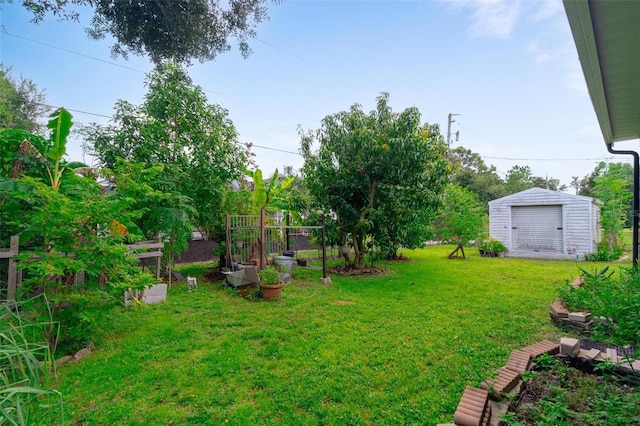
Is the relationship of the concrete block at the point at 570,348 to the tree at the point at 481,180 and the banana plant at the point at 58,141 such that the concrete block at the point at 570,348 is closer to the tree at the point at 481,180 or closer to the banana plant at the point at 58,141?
the banana plant at the point at 58,141

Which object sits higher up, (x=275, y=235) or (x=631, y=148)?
(x=631, y=148)

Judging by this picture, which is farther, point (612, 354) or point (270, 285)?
point (270, 285)

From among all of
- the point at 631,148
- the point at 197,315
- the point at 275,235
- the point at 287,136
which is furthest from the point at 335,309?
the point at 287,136

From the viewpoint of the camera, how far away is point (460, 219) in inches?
445

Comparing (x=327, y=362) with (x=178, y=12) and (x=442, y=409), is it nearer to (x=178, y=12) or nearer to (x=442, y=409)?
(x=442, y=409)

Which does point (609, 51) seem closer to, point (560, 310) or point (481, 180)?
point (560, 310)

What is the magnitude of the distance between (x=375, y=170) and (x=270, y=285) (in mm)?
4085

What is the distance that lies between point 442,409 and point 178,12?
534cm

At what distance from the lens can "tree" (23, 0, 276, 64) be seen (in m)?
3.65

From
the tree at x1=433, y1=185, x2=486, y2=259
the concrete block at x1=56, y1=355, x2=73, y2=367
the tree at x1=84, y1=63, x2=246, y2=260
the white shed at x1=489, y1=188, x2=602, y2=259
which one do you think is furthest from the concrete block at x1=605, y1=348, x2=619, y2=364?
the white shed at x1=489, y1=188, x2=602, y2=259

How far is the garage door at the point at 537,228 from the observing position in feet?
39.2

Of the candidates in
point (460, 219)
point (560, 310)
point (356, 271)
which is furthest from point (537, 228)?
point (560, 310)

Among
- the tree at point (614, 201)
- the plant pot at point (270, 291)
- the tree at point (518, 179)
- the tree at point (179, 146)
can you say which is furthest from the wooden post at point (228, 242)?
the tree at point (518, 179)

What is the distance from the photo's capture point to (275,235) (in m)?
8.39
